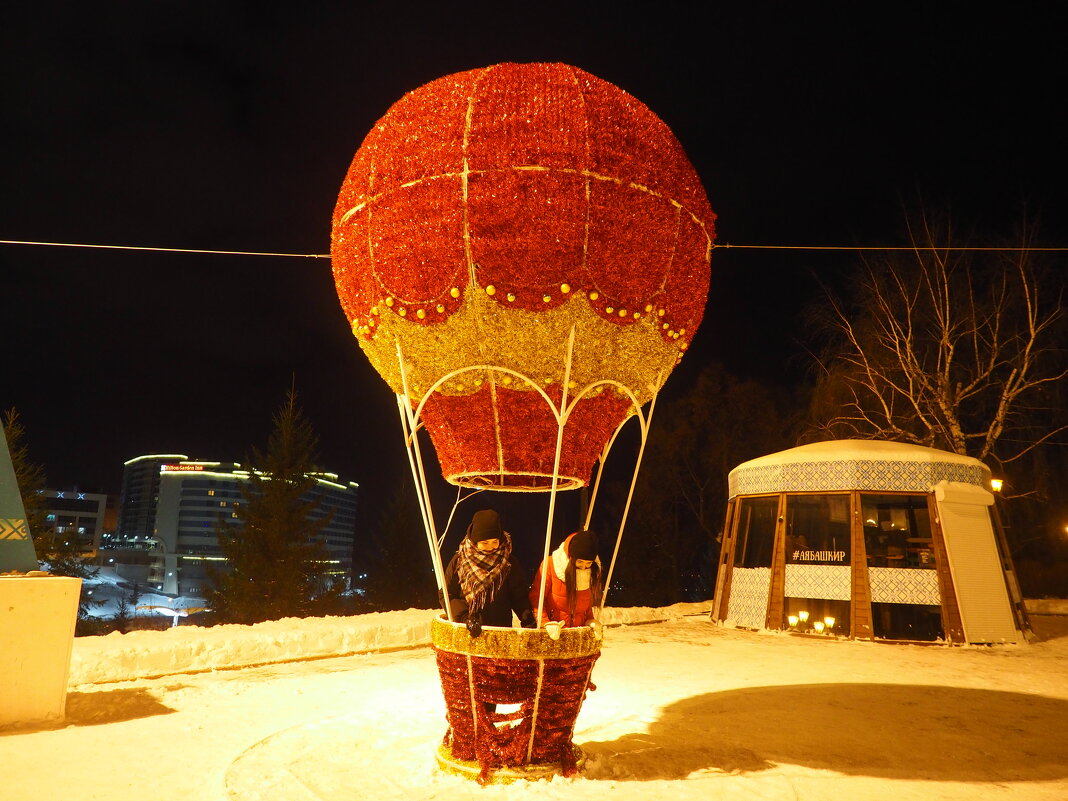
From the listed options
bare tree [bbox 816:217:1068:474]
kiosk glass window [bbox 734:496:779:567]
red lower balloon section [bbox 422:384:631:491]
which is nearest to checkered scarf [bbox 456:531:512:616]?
red lower balloon section [bbox 422:384:631:491]

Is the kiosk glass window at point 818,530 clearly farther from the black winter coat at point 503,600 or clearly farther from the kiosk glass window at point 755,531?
the black winter coat at point 503,600

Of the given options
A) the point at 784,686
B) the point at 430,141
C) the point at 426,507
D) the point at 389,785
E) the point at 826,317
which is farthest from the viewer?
the point at 826,317

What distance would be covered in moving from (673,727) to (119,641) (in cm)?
557

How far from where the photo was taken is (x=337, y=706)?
5.61 m

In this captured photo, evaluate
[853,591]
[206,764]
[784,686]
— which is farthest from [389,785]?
[853,591]

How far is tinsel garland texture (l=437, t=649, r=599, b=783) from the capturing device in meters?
3.86

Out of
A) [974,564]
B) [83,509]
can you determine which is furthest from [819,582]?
[83,509]

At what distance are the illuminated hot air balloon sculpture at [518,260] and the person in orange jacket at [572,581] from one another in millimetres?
169

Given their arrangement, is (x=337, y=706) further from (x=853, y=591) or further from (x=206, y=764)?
(x=853, y=591)

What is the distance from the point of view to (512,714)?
400 cm

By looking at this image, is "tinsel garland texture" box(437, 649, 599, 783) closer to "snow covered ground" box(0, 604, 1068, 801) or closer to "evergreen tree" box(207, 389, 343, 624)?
"snow covered ground" box(0, 604, 1068, 801)

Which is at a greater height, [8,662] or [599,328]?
[599,328]

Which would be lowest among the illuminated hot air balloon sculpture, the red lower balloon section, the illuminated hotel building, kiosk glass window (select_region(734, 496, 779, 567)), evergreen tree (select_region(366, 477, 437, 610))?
the illuminated hotel building

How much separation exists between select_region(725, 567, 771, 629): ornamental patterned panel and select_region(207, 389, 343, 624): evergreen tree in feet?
42.2
